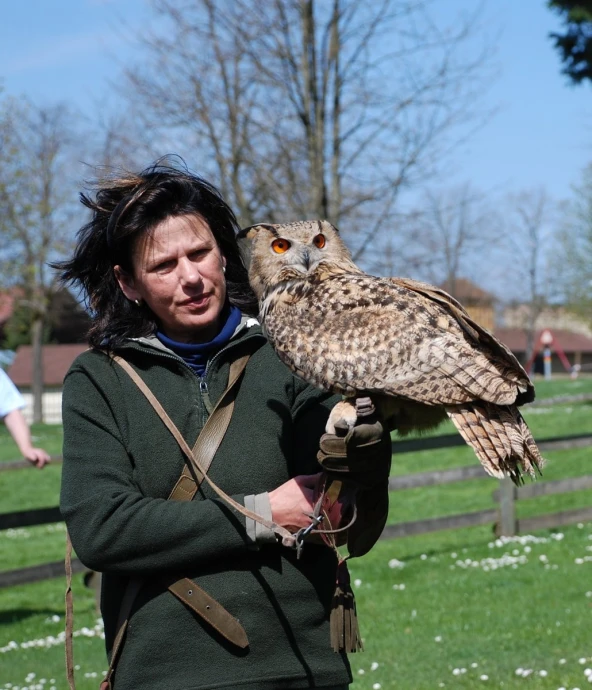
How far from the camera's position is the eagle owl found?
2.70m

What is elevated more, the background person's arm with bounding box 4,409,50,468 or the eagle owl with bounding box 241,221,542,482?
the eagle owl with bounding box 241,221,542,482

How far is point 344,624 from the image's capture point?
8.25ft

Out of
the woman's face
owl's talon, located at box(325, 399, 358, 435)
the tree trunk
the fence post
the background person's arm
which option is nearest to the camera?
owl's talon, located at box(325, 399, 358, 435)

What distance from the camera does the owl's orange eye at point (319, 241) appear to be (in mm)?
3405

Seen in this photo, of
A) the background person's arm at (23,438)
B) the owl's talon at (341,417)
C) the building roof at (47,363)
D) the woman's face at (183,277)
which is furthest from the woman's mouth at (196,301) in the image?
the building roof at (47,363)

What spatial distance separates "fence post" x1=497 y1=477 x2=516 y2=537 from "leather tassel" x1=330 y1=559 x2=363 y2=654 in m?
7.39

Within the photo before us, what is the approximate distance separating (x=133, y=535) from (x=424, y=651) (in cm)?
432

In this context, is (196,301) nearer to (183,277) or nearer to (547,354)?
(183,277)

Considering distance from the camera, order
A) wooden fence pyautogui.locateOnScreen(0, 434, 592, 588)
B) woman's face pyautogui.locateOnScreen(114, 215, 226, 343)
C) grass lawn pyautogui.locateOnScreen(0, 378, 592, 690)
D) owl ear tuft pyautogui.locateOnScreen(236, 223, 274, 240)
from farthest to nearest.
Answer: wooden fence pyautogui.locateOnScreen(0, 434, 592, 588), grass lawn pyautogui.locateOnScreen(0, 378, 592, 690), owl ear tuft pyautogui.locateOnScreen(236, 223, 274, 240), woman's face pyautogui.locateOnScreen(114, 215, 226, 343)

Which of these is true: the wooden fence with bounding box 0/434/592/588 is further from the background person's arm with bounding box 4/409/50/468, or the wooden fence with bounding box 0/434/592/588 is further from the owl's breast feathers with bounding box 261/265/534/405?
the owl's breast feathers with bounding box 261/265/534/405

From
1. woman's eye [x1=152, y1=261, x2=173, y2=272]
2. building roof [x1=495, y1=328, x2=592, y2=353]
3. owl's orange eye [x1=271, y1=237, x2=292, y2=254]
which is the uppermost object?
owl's orange eye [x1=271, y1=237, x2=292, y2=254]

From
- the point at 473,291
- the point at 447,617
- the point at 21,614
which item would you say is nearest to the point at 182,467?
the point at 447,617

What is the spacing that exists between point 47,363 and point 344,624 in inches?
2362

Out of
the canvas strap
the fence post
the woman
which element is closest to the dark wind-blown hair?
the woman
